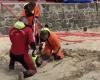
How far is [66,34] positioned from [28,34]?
517cm

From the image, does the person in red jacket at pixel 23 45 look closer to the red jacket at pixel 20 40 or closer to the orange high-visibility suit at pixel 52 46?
the red jacket at pixel 20 40

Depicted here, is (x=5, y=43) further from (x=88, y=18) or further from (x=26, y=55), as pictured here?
(x=88, y=18)

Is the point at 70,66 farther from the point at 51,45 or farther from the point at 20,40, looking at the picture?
the point at 20,40

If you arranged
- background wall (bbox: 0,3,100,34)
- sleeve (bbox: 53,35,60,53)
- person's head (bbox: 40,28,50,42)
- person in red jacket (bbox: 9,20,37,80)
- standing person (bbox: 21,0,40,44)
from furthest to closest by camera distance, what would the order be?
background wall (bbox: 0,3,100,34) < standing person (bbox: 21,0,40,44) < sleeve (bbox: 53,35,60,53) < person's head (bbox: 40,28,50,42) < person in red jacket (bbox: 9,20,37,80)

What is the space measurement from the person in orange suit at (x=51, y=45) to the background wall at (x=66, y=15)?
3847mm

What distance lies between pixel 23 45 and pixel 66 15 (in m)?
6.63

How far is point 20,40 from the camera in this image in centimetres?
1013

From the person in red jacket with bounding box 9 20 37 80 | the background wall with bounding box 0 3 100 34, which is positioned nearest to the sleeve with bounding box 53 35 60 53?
the person in red jacket with bounding box 9 20 37 80

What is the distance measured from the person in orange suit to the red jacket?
100 centimetres

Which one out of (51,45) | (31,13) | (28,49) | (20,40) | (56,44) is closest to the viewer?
(20,40)

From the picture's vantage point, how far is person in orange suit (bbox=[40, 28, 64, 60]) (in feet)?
36.5

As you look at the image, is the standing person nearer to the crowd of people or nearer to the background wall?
the crowd of people

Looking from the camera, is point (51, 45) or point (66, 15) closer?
point (51, 45)

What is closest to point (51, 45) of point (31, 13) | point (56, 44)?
point (56, 44)
